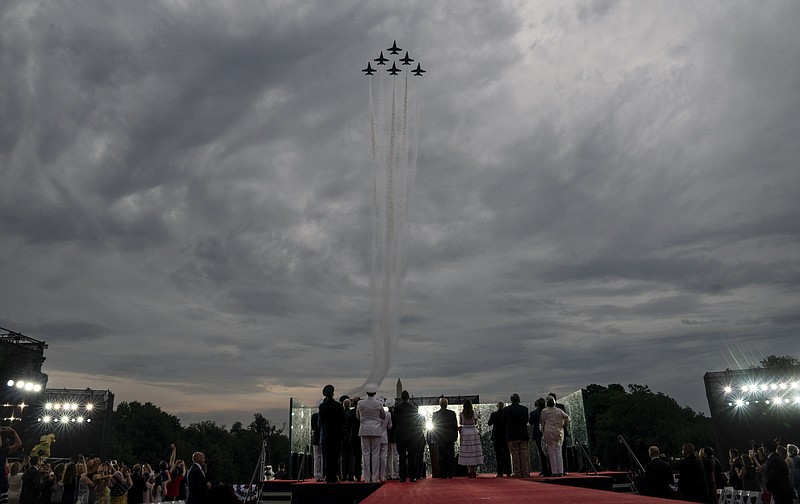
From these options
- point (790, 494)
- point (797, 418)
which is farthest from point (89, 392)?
point (797, 418)

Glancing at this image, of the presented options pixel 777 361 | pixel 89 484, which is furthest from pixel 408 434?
pixel 777 361

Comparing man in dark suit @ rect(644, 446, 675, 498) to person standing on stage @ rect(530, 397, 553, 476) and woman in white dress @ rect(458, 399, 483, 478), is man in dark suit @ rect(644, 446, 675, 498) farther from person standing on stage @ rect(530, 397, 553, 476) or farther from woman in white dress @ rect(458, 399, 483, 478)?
woman in white dress @ rect(458, 399, 483, 478)

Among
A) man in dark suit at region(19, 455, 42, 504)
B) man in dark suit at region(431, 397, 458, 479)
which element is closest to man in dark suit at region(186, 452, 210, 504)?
man in dark suit at region(19, 455, 42, 504)

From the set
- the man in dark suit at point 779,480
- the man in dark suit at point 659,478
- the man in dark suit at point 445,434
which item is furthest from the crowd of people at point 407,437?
the man in dark suit at point 779,480

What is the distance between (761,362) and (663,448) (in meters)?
28.3

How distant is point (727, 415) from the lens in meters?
41.9

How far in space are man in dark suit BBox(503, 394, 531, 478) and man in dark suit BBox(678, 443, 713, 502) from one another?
4.64 m

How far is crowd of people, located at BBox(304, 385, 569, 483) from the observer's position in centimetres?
1173

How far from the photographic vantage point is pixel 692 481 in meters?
8.98

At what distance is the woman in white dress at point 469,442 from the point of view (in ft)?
45.5

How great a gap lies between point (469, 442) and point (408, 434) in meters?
2.25

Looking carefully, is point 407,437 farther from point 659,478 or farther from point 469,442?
point 659,478

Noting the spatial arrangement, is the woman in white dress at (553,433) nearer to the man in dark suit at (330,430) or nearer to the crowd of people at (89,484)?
the man in dark suit at (330,430)

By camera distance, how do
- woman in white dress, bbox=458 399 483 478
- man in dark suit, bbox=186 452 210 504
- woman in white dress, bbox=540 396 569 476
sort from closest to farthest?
man in dark suit, bbox=186 452 210 504, woman in white dress, bbox=540 396 569 476, woman in white dress, bbox=458 399 483 478
